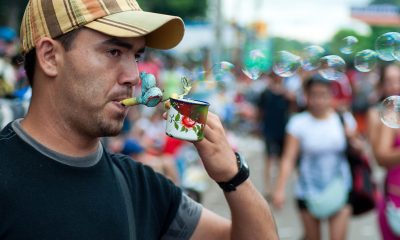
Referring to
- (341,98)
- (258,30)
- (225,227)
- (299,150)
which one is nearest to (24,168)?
(225,227)

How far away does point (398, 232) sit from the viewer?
14.8ft

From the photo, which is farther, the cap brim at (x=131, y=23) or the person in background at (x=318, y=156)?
the person in background at (x=318, y=156)

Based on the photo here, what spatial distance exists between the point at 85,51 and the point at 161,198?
60cm

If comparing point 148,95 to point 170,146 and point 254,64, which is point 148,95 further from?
point 170,146

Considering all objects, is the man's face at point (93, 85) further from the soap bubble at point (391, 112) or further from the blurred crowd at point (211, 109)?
the soap bubble at point (391, 112)

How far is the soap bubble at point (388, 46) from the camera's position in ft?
10.6

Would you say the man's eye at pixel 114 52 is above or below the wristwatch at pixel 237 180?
above

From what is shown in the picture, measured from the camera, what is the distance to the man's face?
2119mm

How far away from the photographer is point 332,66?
11.2 ft

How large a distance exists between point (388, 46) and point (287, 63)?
49 centimetres

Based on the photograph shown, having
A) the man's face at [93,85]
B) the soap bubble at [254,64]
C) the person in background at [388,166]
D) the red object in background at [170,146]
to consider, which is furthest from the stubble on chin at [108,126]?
the red object in background at [170,146]

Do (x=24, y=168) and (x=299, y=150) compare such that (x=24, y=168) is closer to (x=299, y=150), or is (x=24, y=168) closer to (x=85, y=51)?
(x=85, y=51)

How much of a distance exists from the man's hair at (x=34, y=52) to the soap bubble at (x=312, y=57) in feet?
4.98

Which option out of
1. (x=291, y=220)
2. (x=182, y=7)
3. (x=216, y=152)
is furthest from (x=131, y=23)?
(x=182, y=7)
